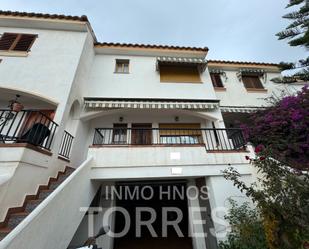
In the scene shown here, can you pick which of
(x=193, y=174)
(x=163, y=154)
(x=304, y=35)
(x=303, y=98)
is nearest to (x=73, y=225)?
(x=163, y=154)

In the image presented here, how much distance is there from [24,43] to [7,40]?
1.08 meters

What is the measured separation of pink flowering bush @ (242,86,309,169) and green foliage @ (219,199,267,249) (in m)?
3.41

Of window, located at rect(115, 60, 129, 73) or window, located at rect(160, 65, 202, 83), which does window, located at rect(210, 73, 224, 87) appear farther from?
window, located at rect(115, 60, 129, 73)

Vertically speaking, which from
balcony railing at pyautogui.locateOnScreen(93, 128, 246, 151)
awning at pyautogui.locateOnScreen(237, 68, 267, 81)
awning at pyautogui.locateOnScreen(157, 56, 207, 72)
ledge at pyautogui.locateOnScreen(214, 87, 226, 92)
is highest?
awning at pyautogui.locateOnScreen(237, 68, 267, 81)

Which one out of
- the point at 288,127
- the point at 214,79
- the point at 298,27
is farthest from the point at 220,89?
the point at 298,27

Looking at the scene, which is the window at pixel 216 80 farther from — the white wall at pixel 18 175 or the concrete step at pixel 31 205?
the concrete step at pixel 31 205

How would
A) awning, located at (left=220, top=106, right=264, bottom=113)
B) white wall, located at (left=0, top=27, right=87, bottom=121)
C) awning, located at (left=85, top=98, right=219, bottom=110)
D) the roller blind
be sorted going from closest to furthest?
1. white wall, located at (left=0, top=27, right=87, bottom=121)
2. awning, located at (left=85, top=98, right=219, bottom=110)
3. the roller blind
4. awning, located at (left=220, top=106, right=264, bottom=113)

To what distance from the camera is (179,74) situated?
35.5 feet

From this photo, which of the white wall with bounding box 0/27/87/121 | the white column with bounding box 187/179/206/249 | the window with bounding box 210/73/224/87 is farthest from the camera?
the window with bounding box 210/73/224/87

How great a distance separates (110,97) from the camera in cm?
934

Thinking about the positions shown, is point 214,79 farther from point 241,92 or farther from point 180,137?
point 180,137

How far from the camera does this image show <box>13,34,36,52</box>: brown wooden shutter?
7860 mm

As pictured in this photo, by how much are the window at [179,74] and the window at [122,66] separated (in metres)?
2.73

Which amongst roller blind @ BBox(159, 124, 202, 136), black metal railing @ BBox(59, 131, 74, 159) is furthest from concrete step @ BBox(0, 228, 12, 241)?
roller blind @ BBox(159, 124, 202, 136)
